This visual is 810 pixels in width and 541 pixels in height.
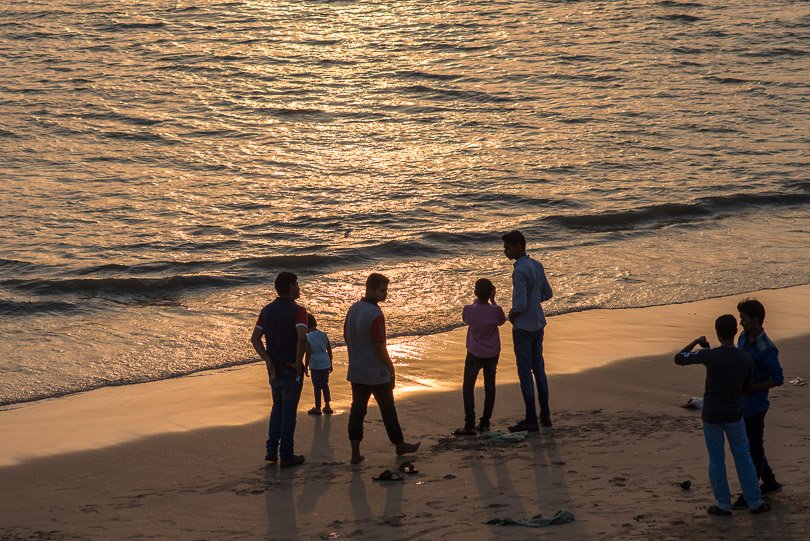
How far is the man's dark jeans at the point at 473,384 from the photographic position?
9438 millimetres

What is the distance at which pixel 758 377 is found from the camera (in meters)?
7.23

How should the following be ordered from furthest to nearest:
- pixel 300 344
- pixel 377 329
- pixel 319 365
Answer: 1. pixel 319 365
2. pixel 300 344
3. pixel 377 329

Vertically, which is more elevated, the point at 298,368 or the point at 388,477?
the point at 298,368

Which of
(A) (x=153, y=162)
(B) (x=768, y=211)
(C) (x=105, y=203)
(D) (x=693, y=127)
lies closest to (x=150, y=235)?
(C) (x=105, y=203)

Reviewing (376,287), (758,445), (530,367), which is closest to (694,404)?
(530,367)

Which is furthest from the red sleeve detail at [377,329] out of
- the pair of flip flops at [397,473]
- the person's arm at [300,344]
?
the pair of flip flops at [397,473]

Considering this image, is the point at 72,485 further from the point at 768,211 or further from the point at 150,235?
the point at 768,211

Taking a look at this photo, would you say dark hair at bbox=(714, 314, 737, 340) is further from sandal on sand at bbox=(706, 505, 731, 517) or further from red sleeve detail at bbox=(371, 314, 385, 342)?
red sleeve detail at bbox=(371, 314, 385, 342)

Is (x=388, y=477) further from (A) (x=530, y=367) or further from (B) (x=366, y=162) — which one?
(B) (x=366, y=162)

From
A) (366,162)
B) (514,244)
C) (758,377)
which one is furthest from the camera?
(366,162)

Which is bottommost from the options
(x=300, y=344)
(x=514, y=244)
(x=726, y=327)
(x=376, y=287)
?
(x=300, y=344)

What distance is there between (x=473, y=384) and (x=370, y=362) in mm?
1238

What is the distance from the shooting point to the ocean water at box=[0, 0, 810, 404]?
633 inches

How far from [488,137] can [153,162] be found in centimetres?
819
